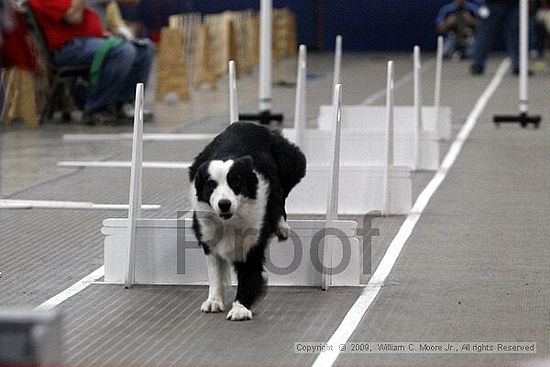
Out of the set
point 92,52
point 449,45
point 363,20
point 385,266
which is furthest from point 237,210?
point 363,20

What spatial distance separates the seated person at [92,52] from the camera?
15.0m

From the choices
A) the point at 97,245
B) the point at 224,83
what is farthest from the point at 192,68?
the point at 97,245

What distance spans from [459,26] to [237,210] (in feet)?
70.5

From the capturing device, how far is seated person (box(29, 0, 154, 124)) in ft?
49.1

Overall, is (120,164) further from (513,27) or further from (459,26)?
(459,26)

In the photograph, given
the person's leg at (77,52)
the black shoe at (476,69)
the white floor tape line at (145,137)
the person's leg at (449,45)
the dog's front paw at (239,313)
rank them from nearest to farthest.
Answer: the dog's front paw at (239,313)
the white floor tape line at (145,137)
the person's leg at (77,52)
the black shoe at (476,69)
the person's leg at (449,45)

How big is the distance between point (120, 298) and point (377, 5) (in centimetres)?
2472

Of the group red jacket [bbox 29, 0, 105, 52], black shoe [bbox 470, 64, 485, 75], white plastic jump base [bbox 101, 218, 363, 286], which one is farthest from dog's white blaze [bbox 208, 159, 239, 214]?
black shoe [bbox 470, 64, 485, 75]

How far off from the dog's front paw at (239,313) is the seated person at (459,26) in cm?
2116

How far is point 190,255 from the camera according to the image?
7.26 meters

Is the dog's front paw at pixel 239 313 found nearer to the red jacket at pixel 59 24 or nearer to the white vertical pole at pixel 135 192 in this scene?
the white vertical pole at pixel 135 192

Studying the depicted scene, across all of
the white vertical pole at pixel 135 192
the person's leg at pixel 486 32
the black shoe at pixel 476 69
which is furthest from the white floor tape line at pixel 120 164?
the black shoe at pixel 476 69

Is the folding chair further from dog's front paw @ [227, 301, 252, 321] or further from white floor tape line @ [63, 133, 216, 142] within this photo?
dog's front paw @ [227, 301, 252, 321]

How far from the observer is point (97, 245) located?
8.48 metres
